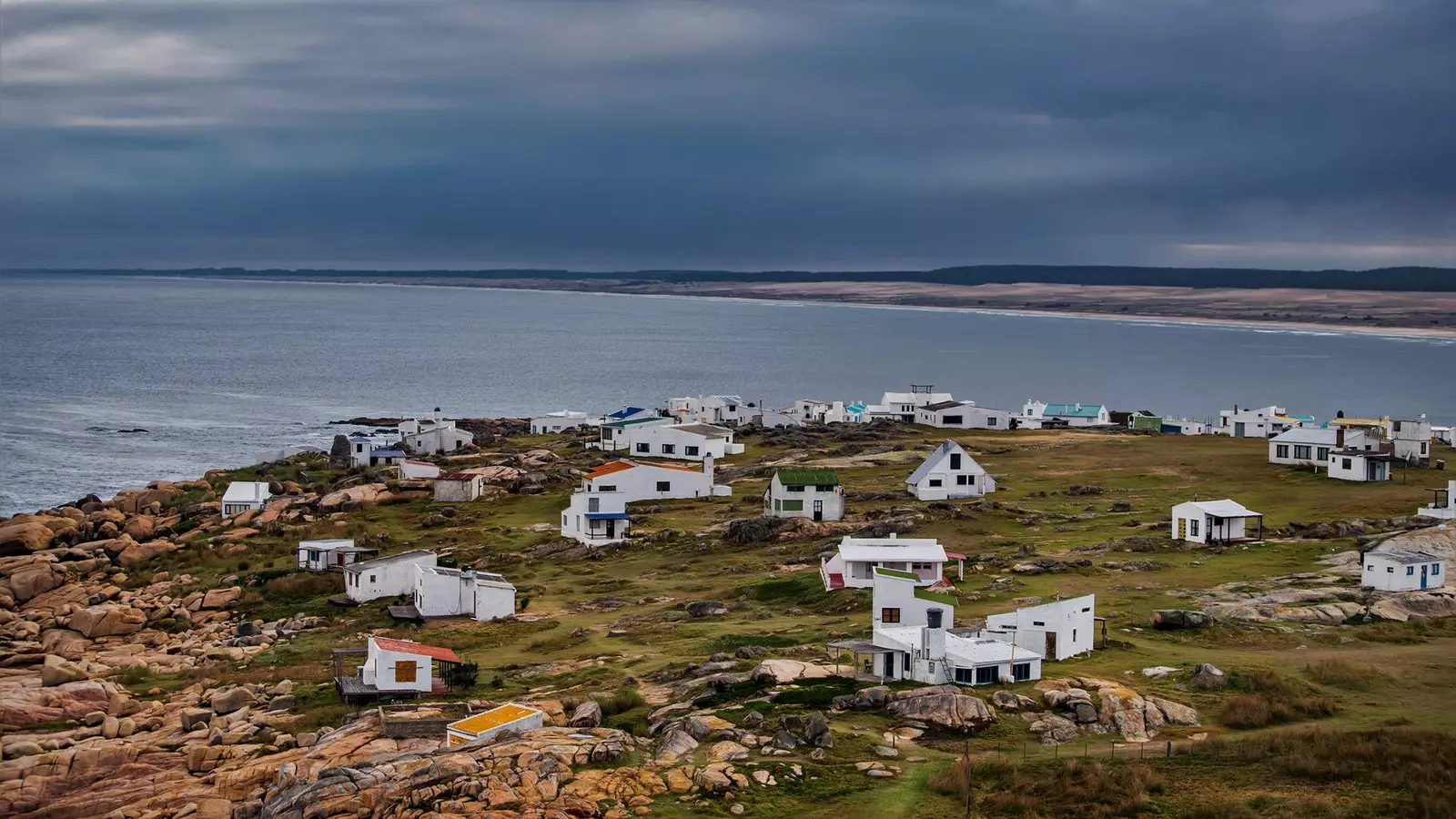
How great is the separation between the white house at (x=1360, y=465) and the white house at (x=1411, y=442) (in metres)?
2.73

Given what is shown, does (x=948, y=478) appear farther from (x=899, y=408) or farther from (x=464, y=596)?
(x=899, y=408)

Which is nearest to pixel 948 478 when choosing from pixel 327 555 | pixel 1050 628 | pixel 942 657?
pixel 1050 628

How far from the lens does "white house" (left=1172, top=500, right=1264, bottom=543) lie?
169ft

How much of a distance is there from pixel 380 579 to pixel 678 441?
32.3m

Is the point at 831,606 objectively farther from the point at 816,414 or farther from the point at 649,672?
the point at 816,414

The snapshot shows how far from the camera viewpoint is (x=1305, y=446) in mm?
69875

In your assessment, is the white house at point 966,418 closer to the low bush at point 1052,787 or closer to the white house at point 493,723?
the white house at point 493,723

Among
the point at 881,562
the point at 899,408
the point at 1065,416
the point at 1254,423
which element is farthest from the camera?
the point at 899,408

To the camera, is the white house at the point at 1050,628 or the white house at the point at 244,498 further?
the white house at the point at 244,498

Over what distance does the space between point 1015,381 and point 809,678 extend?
152 metres

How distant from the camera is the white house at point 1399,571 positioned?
41500 mm

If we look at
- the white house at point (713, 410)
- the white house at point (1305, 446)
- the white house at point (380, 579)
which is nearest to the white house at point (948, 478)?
the white house at point (1305, 446)

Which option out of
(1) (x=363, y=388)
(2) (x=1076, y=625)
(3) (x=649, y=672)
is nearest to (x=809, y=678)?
(3) (x=649, y=672)

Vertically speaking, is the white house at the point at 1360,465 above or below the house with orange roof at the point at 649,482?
above
